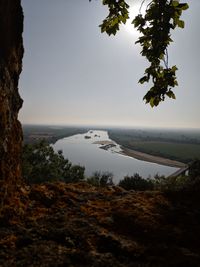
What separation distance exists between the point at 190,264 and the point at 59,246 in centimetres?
130

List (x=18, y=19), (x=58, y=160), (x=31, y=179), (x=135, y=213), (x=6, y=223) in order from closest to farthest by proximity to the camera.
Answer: (x=6, y=223)
(x=135, y=213)
(x=18, y=19)
(x=31, y=179)
(x=58, y=160)

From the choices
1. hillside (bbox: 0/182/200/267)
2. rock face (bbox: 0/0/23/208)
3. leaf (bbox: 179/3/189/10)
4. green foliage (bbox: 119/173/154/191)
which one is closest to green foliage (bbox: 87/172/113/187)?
green foliage (bbox: 119/173/154/191)

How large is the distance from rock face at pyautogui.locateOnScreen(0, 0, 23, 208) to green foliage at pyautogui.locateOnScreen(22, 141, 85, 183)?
21.2 meters

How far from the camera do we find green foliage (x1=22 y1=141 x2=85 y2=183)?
2727 cm

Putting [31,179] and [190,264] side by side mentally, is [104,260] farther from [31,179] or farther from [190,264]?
[31,179]

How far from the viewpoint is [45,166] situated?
28.5 meters

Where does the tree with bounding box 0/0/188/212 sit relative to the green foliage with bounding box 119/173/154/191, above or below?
above

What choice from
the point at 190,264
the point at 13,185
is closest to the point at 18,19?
the point at 13,185

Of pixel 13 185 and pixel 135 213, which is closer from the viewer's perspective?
pixel 135 213

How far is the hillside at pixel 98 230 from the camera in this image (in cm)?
255

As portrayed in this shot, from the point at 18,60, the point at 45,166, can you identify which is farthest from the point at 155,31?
the point at 45,166

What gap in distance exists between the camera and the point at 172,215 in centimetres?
373

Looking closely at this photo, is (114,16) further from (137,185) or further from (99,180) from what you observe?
(99,180)

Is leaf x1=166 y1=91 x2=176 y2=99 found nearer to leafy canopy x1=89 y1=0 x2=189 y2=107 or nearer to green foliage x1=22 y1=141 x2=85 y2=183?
leafy canopy x1=89 y1=0 x2=189 y2=107
